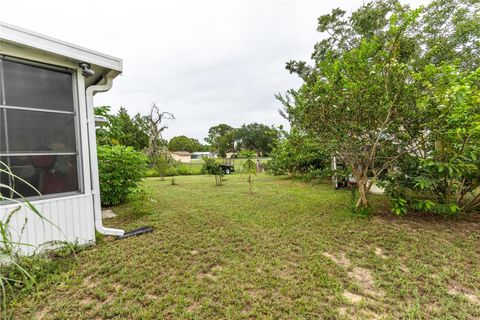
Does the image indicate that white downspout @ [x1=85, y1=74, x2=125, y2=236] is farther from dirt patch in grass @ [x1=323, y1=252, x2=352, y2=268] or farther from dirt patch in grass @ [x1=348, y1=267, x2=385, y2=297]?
dirt patch in grass @ [x1=348, y1=267, x2=385, y2=297]

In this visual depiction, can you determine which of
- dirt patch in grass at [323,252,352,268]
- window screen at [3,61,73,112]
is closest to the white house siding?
window screen at [3,61,73,112]

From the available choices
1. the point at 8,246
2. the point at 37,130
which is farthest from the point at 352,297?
the point at 37,130

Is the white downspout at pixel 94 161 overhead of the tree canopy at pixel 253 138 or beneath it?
beneath

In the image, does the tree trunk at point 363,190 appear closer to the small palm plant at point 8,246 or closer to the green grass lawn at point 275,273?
the green grass lawn at point 275,273

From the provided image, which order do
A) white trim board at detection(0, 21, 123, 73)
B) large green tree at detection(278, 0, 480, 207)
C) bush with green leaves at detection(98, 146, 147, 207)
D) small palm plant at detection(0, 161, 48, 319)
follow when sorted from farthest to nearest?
bush with green leaves at detection(98, 146, 147, 207)
large green tree at detection(278, 0, 480, 207)
white trim board at detection(0, 21, 123, 73)
small palm plant at detection(0, 161, 48, 319)

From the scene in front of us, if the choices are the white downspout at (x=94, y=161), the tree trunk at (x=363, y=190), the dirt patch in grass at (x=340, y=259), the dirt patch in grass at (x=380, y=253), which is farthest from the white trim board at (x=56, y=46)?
the tree trunk at (x=363, y=190)

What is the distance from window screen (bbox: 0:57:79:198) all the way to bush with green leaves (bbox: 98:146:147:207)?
2.12m

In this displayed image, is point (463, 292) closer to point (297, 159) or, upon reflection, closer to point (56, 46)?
point (297, 159)

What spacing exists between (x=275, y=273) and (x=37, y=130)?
319 cm

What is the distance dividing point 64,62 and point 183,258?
2871 millimetres

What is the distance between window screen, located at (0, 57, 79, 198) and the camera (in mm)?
2311

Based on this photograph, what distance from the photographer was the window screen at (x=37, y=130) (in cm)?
231

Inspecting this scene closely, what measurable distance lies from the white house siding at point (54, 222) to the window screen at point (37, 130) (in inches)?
6.7

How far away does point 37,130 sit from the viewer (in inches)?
98.1
